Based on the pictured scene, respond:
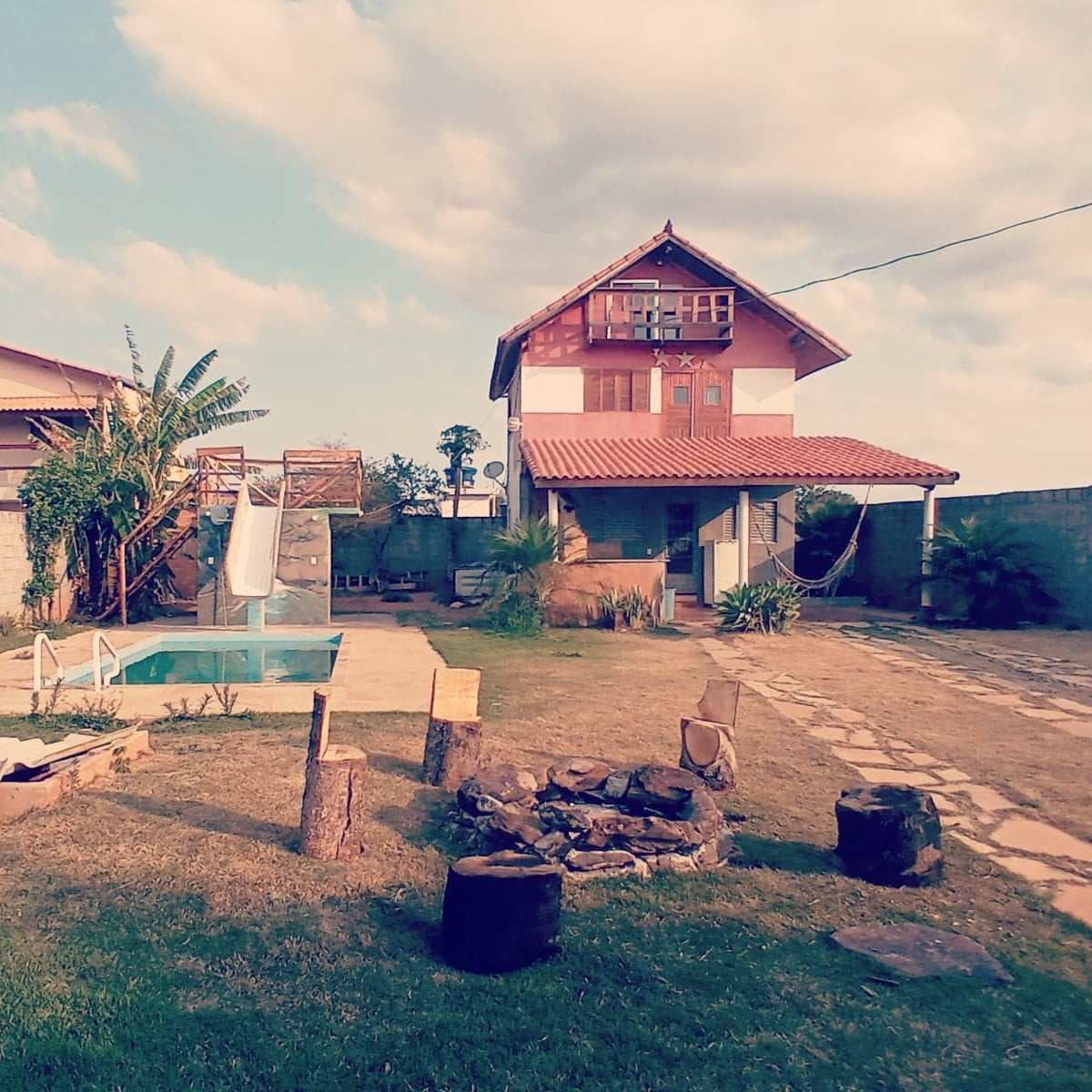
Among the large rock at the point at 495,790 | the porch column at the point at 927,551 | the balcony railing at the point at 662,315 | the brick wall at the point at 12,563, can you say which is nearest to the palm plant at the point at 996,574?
the porch column at the point at 927,551

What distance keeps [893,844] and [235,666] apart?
1045 cm

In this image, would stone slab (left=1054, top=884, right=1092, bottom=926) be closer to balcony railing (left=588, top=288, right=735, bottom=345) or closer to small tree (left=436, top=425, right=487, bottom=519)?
balcony railing (left=588, top=288, right=735, bottom=345)

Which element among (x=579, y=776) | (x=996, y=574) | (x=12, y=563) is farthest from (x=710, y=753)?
(x=12, y=563)

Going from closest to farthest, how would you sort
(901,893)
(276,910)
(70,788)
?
(276,910)
(901,893)
(70,788)

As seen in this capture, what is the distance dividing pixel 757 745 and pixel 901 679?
13.4 ft

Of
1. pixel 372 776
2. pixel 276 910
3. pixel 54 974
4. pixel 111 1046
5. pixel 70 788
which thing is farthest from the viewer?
pixel 372 776

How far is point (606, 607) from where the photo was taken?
15383 mm

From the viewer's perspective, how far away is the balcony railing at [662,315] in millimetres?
19359

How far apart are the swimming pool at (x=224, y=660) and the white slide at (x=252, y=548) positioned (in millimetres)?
854

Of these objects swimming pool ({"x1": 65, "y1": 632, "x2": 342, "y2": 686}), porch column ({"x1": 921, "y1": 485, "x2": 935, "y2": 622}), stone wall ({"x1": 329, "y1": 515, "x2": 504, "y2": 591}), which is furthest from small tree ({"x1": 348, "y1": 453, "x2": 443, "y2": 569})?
porch column ({"x1": 921, "y1": 485, "x2": 935, "y2": 622})

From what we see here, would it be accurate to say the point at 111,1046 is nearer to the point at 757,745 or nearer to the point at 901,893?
the point at 901,893

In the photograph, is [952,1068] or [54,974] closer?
[952,1068]

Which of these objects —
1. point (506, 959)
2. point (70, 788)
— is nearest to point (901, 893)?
point (506, 959)

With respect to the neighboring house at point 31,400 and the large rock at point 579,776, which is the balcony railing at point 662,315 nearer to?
the neighboring house at point 31,400
